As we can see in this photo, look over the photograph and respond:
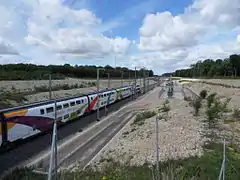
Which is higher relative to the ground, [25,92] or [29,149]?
[25,92]

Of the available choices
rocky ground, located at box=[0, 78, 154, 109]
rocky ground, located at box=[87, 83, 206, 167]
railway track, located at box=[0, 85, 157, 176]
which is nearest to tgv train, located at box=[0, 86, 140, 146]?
railway track, located at box=[0, 85, 157, 176]

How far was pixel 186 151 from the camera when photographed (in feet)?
53.1

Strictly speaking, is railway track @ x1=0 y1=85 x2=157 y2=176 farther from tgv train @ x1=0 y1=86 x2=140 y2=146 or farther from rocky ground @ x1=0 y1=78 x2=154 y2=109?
rocky ground @ x1=0 y1=78 x2=154 y2=109

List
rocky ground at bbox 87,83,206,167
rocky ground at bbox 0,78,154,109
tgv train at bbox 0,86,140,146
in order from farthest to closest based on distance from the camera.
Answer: rocky ground at bbox 0,78,154,109 → tgv train at bbox 0,86,140,146 → rocky ground at bbox 87,83,206,167

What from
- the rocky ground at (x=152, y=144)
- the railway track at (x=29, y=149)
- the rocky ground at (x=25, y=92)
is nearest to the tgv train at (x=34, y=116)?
the railway track at (x=29, y=149)

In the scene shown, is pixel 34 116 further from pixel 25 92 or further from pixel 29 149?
pixel 25 92

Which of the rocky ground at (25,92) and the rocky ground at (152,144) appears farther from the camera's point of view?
the rocky ground at (25,92)

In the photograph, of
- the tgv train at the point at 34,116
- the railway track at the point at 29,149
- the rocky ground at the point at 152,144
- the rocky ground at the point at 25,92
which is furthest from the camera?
the rocky ground at the point at 25,92

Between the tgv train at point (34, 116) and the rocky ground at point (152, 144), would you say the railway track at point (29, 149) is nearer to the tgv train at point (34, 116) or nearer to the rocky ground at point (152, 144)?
the tgv train at point (34, 116)

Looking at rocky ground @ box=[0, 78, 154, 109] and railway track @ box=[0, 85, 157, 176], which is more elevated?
rocky ground @ box=[0, 78, 154, 109]

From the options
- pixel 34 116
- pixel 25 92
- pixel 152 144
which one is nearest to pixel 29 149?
pixel 34 116

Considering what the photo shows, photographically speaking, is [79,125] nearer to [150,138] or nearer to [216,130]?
[150,138]

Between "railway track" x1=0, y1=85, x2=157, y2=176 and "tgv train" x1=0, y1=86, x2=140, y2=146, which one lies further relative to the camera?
"tgv train" x1=0, y1=86, x2=140, y2=146

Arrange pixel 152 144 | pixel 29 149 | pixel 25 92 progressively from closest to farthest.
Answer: pixel 29 149, pixel 152 144, pixel 25 92
